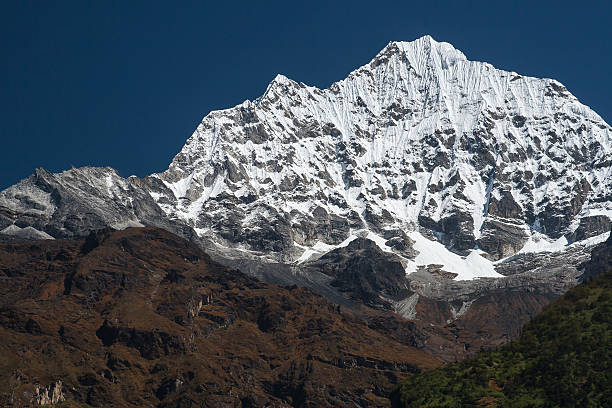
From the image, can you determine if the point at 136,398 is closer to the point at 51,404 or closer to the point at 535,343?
the point at 51,404

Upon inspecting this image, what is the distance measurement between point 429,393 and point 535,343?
9.00 m

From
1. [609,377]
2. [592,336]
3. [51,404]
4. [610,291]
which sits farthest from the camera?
[51,404]

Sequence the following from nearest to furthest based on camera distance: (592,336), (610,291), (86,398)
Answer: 1. (592,336)
2. (610,291)
3. (86,398)

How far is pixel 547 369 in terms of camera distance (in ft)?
226

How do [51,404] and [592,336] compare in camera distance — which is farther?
[51,404]

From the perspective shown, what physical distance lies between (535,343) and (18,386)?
126m

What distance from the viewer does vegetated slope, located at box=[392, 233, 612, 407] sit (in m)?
65.8

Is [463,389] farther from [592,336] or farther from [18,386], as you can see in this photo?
[18,386]

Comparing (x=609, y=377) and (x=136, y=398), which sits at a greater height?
(x=136, y=398)

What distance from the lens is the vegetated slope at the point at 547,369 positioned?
216 feet

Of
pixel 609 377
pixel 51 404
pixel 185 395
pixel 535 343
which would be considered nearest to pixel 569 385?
pixel 609 377

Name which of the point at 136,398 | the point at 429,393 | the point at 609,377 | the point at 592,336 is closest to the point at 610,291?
the point at 592,336

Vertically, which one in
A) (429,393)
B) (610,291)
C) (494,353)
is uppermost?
(610,291)

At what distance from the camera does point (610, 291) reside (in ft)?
245
